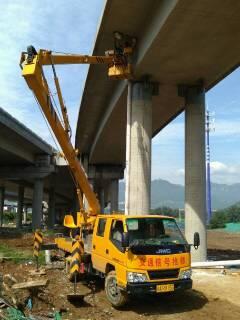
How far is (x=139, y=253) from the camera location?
10.5m

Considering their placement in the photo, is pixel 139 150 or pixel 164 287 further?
pixel 139 150

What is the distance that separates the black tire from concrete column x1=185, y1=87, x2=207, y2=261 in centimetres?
1040

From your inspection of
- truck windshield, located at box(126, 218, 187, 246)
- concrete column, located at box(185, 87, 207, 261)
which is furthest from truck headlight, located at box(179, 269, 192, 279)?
concrete column, located at box(185, 87, 207, 261)

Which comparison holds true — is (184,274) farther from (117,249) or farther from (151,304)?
(117,249)

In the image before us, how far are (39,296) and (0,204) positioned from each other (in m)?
77.4

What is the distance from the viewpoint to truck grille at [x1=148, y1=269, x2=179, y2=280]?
10.5 metres

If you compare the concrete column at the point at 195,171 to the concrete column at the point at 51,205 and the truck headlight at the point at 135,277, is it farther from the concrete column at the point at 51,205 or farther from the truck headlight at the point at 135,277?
the concrete column at the point at 51,205

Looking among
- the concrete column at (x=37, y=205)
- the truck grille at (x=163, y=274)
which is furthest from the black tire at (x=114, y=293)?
the concrete column at (x=37, y=205)

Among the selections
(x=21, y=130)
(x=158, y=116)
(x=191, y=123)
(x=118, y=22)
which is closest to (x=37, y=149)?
(x=21, y=130)

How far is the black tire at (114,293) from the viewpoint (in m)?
10.8

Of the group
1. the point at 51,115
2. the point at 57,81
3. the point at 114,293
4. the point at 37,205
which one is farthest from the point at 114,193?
the point at 114,293

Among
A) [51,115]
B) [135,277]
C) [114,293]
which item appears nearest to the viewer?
[135,277]

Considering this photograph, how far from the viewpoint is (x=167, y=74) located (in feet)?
68.8

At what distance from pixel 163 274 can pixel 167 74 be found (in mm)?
12395
